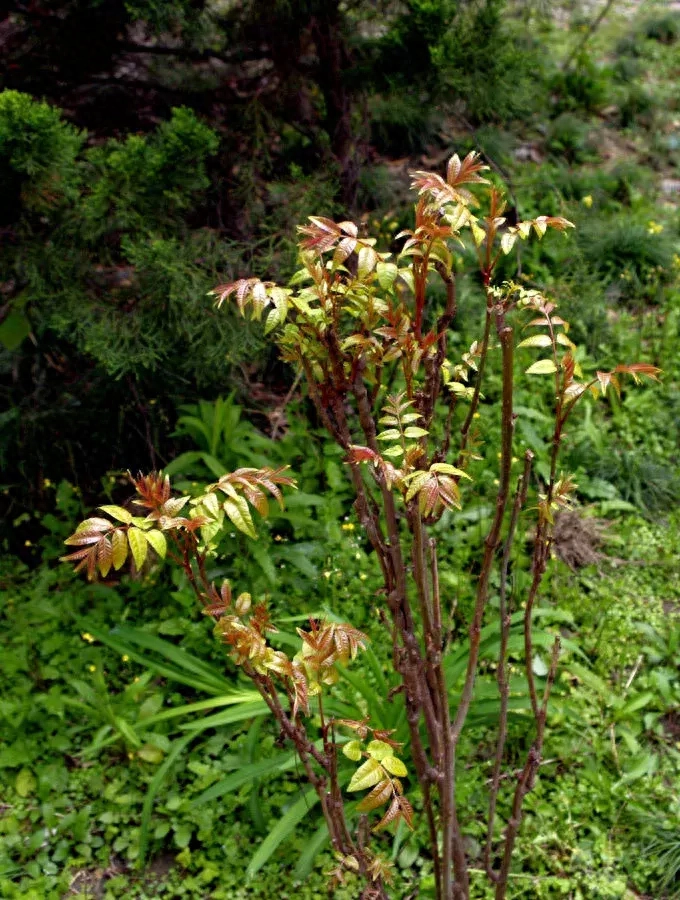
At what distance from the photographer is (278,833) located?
2.46m

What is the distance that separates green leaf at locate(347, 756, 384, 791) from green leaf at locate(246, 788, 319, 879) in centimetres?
92

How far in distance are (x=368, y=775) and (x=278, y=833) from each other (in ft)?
3.57

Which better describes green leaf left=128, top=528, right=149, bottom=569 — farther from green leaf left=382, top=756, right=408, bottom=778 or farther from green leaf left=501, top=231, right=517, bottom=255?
green leaf left=501, top=231, right=517, bottom=255

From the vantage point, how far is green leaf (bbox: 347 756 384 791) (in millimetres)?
1505

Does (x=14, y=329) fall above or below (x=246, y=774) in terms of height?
above

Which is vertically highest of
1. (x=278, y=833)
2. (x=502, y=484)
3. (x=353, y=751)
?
(x=502, y=484)

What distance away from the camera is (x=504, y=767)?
2754mm

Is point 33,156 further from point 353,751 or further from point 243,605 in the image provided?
point 353,751

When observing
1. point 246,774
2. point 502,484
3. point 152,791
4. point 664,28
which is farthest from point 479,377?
point 664,28

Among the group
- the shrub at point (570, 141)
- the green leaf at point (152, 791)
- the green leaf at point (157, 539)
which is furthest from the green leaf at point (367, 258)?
the shrub at point (570, 141)

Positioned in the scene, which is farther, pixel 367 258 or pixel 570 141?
pixel 570 141

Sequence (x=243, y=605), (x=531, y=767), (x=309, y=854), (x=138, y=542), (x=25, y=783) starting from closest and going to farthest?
(x=138, y=542) → (x=243, y=605) → (x=531, y=767) → (x=309, y=854) → (x=25, y=783)

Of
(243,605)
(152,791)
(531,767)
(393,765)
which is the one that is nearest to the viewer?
(393,765)

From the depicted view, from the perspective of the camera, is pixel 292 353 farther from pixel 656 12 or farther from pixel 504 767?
pixel 656 12
